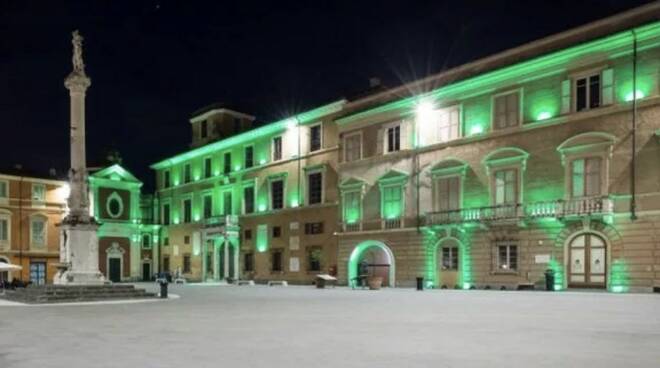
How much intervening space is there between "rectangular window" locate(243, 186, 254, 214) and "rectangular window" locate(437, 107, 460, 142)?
21931 mm

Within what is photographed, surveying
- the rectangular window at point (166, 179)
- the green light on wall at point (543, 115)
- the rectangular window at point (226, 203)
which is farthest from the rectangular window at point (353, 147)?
the rectangular window at point (166, 179)

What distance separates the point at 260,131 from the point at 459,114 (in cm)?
2114

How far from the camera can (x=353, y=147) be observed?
143 feet

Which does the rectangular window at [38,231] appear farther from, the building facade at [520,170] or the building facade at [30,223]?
the building facade at [520,170]

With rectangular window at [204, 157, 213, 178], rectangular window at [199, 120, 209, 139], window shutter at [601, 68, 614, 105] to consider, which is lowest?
rectangular window at [204, 157, 213, 178]

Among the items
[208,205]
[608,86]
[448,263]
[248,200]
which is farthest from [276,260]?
[608,86]

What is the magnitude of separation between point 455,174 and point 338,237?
11632 millimetres

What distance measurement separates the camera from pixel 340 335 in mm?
11852

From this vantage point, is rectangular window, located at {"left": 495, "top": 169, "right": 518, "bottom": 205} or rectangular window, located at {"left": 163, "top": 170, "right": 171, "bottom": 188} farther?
rectangular window, located at {"left": 163, "top": 170, "right": 171, "bottom": 188}

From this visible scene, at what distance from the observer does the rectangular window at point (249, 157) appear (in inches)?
2121

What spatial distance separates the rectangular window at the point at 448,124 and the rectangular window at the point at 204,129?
30437mm

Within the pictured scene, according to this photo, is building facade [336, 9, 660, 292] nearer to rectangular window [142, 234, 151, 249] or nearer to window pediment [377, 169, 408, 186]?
window pediment [377, 169, 408, 186]

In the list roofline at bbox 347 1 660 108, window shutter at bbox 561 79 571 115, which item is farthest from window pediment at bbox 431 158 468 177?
window shutter at bbox 561 79 571 115

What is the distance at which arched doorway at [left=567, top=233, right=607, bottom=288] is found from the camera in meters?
29.4
